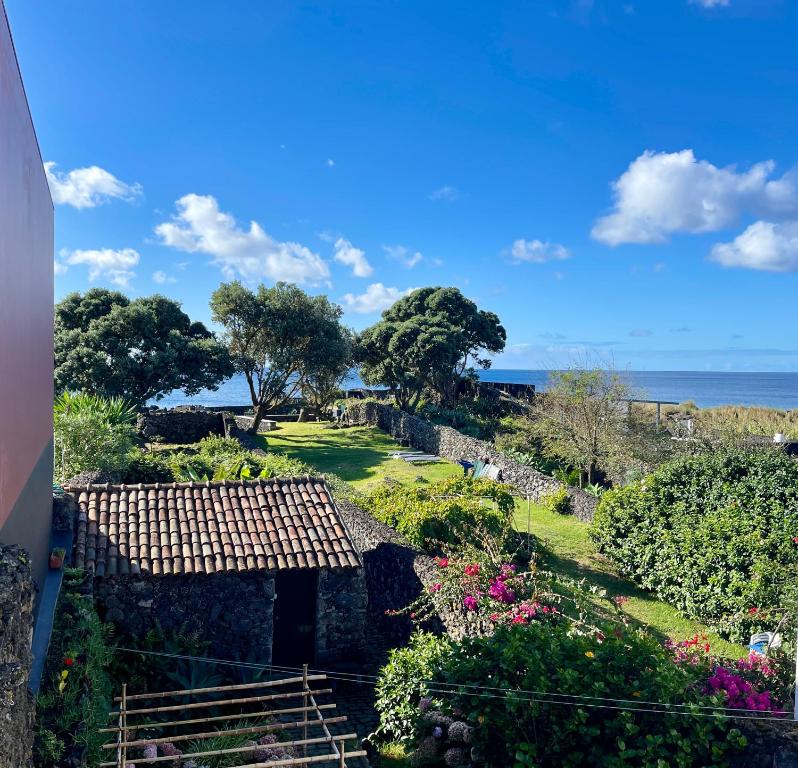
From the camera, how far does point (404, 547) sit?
43.1ft

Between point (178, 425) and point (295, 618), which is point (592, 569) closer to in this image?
point (295, 618)

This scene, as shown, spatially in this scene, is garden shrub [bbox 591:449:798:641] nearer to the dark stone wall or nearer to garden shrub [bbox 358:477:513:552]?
garden shrub [bbox 358:477:513:552]

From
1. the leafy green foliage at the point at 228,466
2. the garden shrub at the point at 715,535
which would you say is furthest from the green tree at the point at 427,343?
the garden shrub at the point at 715,535

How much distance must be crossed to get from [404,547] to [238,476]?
7.88 meters

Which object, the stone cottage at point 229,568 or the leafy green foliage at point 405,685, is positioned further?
the stone cottage at point 229,568

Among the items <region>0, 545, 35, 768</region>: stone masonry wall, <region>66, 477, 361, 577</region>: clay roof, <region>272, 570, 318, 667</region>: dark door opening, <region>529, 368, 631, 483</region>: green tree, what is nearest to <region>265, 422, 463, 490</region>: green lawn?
<region>529, 368, 631, 483</region>: green tree

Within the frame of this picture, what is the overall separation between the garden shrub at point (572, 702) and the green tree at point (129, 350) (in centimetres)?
2837

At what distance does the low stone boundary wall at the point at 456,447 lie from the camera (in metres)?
21.0

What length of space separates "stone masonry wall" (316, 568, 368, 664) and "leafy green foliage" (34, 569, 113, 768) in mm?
3872

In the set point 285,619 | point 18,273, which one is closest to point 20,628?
point 18,273

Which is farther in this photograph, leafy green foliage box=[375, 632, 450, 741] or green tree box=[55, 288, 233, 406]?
green tree box=[55, 288, 233, 406]

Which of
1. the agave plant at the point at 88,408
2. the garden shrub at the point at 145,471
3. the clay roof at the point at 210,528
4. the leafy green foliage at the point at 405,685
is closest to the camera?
the leafy green foliage at the point at 405,685

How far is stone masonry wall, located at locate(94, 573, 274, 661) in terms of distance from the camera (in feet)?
33.6

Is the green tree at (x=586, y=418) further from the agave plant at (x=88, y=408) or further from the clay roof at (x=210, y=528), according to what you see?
the agave plant at (x=88, y=408)
